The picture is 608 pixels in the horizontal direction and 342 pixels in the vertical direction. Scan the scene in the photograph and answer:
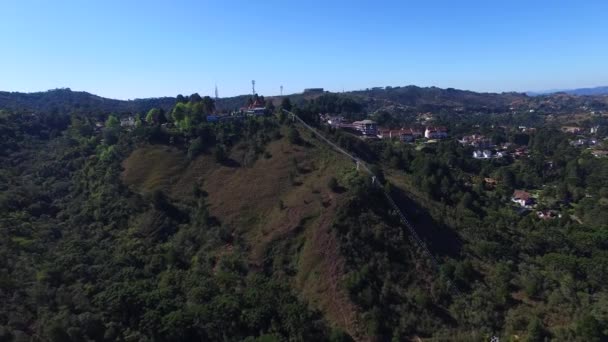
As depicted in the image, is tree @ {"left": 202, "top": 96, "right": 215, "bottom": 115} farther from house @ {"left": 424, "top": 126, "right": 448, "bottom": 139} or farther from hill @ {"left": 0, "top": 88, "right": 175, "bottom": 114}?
hill @ {"left": 0, "top": 88, "right": 175, "bottom": 114}

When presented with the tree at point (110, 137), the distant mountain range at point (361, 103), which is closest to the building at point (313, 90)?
the distant mountain range at point (361, 103)

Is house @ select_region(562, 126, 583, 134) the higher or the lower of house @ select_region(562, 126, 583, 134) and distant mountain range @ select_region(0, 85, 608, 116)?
the lower

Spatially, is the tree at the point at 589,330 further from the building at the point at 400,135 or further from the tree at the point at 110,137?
the building at the point at 400,135

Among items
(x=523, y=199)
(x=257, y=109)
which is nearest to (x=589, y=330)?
Answer: (x=523, y=199)

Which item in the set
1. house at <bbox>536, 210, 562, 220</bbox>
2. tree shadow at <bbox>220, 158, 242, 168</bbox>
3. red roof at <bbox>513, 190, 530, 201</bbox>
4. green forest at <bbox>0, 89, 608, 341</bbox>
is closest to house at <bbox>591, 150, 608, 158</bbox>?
green forest at <bbox>0, 89, 608, 341</bbox>

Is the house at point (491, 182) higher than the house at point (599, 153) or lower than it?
lower

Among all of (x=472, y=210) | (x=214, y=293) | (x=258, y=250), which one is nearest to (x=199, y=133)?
(x=258, y=250)

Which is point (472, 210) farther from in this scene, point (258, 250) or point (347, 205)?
point (258, 250)
